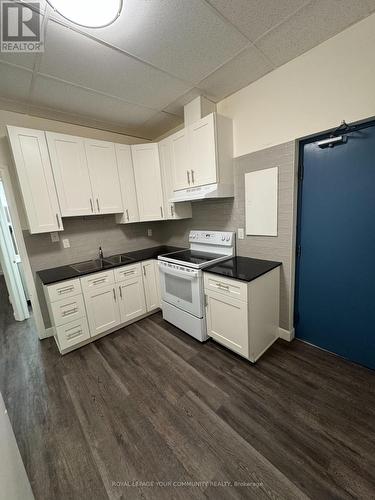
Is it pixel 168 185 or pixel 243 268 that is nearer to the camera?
pixel 243 268

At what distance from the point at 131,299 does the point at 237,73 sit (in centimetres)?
280

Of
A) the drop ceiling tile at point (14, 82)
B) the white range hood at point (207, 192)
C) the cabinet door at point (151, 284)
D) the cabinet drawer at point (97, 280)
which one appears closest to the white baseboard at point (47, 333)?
the cabinet drawer at point (97, 280)

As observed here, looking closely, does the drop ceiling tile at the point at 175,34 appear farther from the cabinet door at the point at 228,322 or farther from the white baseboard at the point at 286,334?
the white baseboard at the point at 286,334

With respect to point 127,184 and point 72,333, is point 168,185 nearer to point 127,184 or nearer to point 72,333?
point 127,184

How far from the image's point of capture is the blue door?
5.41 ft

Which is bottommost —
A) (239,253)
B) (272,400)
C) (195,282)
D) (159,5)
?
(272,400)

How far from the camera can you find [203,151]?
225 centimetres

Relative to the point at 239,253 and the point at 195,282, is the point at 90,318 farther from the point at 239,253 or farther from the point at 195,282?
the point at 239,253

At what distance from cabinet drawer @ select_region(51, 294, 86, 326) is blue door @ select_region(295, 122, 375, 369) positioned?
246cm

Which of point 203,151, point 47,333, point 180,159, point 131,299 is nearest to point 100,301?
point 131,299

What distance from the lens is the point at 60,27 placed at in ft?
4.33

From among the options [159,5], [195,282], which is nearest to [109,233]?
[195,282]

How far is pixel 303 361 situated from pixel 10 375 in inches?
116

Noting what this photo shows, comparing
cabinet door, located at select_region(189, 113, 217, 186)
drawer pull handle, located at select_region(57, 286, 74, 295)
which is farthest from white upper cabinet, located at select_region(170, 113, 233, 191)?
drawer pull handle, located at select_region(57, 286, 74, 295)
